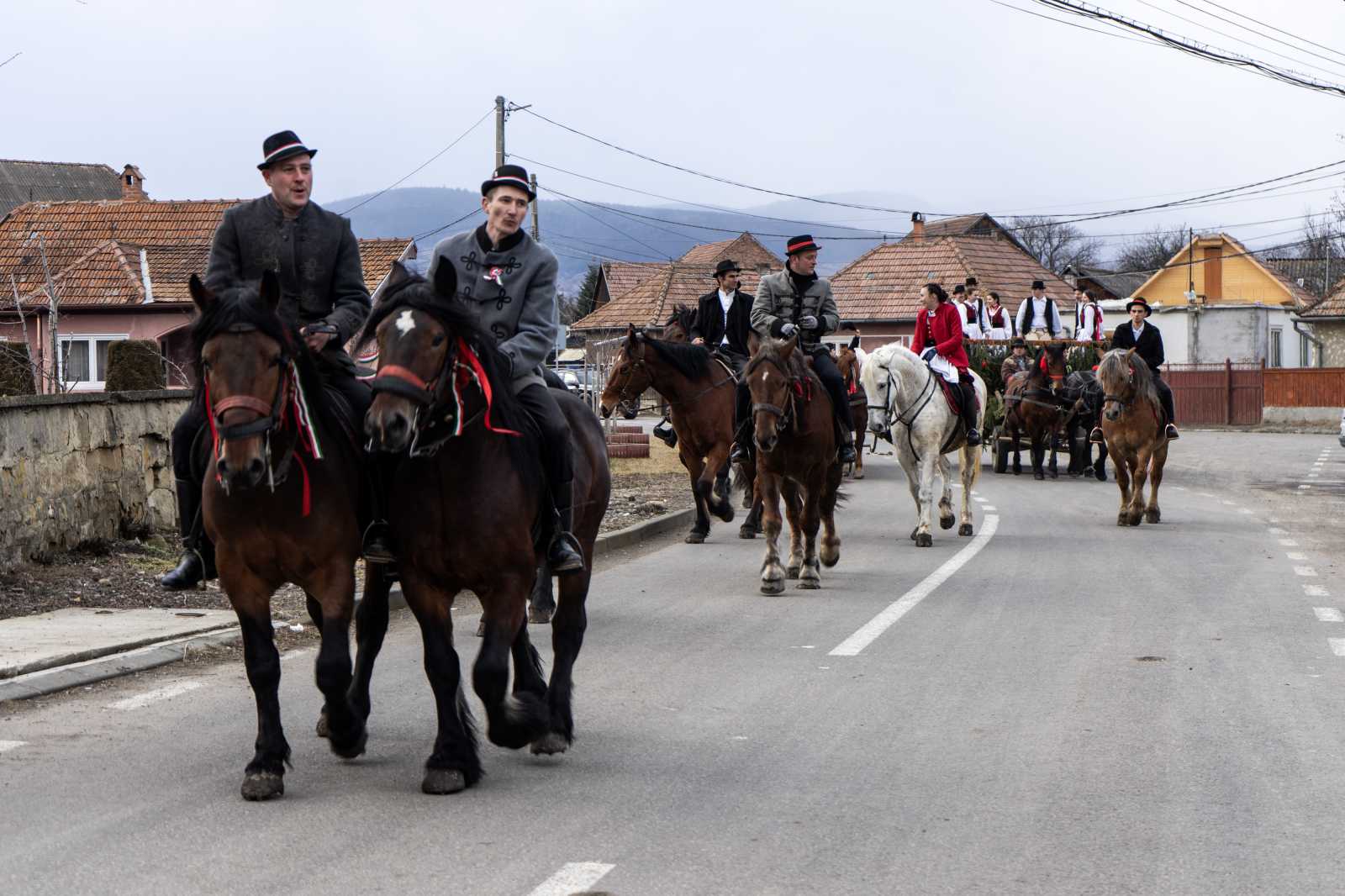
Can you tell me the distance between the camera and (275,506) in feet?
20.0

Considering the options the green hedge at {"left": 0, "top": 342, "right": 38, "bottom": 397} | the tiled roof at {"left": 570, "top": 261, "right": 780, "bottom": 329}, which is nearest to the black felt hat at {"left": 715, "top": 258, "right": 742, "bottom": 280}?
the green hedge at {"left": 0, "top": 342, "right": 38, "bottom": 397}

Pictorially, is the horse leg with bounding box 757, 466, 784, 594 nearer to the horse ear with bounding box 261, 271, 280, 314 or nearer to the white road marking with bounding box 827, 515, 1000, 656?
the white road marking with bounding box 827, 515, 1000, 656

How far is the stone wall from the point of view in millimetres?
11539

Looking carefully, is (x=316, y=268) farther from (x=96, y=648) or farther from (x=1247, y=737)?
(x=1247, y=737)

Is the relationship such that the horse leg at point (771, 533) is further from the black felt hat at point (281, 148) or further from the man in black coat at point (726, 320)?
the black felt hat at point (281, 148)

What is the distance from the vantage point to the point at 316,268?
23.4 feet

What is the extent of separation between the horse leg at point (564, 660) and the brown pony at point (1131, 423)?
12036mm

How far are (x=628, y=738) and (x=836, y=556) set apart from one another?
6.75 meters

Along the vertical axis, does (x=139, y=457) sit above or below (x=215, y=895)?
above

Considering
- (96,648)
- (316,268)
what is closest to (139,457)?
(96,648)

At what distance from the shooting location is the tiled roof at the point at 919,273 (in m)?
60.8

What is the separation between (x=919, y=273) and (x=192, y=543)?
188ft

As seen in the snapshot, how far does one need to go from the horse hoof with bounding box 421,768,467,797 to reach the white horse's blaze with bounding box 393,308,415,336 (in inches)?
66.8

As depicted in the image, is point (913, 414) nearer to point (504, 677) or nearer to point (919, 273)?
point (504, 677)
